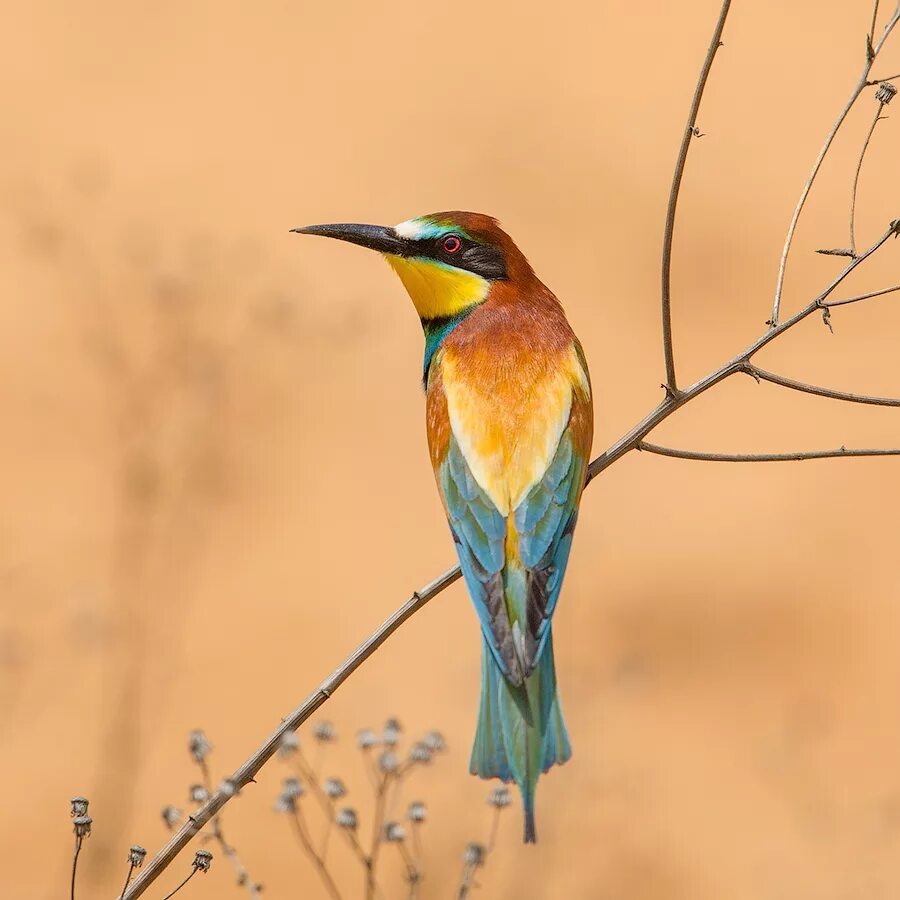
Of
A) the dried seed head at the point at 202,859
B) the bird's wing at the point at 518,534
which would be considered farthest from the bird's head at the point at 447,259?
the dried seed head at the point at 202,859

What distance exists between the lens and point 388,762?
77.1 inches

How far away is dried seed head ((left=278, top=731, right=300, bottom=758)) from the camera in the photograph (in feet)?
5.94

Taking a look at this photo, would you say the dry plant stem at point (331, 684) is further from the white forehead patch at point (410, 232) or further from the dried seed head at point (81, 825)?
the white forehead patch at point (410, 232)

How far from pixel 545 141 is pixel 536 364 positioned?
4.93 metres

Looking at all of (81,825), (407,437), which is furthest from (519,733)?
(407,437)

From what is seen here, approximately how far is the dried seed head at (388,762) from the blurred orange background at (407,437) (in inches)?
86.0

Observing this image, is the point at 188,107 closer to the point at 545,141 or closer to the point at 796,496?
the point at 545,141

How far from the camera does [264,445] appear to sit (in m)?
6.01

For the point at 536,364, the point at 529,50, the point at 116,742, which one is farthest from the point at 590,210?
the point at 536,364

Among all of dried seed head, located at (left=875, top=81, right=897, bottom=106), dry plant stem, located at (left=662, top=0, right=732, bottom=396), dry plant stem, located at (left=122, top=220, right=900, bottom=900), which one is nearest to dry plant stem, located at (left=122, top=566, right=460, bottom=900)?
dry plant stem, located at (left=122, top=220, right=900, bottom=900)

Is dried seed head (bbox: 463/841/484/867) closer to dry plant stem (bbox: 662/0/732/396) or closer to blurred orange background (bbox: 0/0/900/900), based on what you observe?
dry plant stem (bbox: 662/0/732/396)

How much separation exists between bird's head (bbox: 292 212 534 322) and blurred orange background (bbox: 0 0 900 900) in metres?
1.71

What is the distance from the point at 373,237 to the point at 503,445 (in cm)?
58

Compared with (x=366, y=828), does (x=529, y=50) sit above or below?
above
